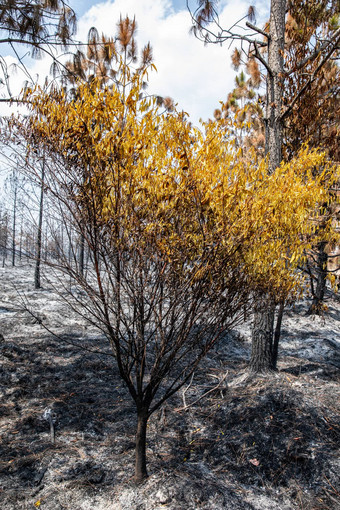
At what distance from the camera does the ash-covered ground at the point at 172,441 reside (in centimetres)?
267

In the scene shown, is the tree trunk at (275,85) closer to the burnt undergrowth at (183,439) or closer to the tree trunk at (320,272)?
the tree trunk at (320,272)

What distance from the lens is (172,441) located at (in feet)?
11.5

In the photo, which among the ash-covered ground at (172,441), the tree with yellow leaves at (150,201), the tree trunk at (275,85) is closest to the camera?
the tree with yellow leaves at (150,201)

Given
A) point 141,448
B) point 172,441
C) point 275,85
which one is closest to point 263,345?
point 172,441

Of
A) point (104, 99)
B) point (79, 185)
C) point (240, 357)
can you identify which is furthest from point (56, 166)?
point (240, 357)

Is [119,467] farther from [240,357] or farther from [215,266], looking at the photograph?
[240,357]

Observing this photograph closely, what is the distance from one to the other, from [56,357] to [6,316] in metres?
3.57

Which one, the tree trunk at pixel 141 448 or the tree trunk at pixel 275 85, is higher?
the tree trunk at pixel 275 85

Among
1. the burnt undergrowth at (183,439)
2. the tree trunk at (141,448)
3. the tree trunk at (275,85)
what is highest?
the tree trunk at (275,85)

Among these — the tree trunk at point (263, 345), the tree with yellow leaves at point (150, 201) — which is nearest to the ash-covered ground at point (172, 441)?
the tree trunk at point (263, 345)

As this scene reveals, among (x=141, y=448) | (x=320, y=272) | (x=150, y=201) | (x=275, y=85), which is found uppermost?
(x=275, y=85)

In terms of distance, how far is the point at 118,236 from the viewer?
216 cm

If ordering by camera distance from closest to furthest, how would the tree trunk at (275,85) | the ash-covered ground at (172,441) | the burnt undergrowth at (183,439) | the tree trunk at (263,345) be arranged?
1. the ash-covered ground at (172,441)
2. the burnt undergrowth at (183,439)
3. the tree trunk at (263,345)
4. the tree trunk at (275,85)

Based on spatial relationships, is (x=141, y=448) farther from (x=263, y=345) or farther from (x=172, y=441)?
(x=263, y=345)
